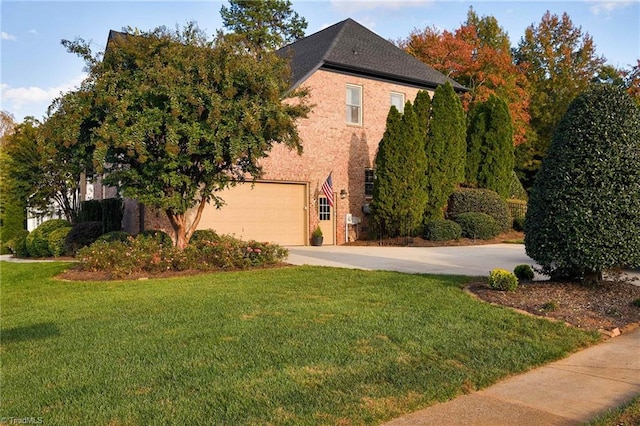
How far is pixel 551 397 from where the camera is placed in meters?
3.68

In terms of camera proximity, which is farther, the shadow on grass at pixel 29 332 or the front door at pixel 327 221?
the front door at pixel 327 221

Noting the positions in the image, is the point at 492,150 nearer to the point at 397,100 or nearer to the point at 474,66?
the point at 397,100

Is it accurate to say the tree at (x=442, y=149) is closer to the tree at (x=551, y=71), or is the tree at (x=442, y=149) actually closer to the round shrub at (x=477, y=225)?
the round shrub at (x=477, y=225)

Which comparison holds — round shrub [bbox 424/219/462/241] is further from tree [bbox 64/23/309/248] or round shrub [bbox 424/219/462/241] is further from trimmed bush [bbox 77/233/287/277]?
tree [bbox 64/23/309/248]

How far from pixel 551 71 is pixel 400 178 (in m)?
19.3

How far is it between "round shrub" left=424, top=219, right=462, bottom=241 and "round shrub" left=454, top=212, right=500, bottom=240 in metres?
0.50

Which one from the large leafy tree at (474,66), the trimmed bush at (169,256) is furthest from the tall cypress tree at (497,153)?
the trimmed bush at (169,256)

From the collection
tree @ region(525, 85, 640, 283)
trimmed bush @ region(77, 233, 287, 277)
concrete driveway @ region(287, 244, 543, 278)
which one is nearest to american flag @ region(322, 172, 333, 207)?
concrete driveway @ region(287, 244, 543, 278)

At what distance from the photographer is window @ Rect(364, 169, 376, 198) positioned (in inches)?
803

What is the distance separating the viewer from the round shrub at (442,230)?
18.2 m

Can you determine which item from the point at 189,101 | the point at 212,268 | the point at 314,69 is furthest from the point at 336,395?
the point at 314,69

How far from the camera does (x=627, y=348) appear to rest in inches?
196

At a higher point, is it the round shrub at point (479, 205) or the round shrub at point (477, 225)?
the round shrub at point (479, 205)

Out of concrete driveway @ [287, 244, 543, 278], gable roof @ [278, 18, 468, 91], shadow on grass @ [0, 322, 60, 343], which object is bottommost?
shadow on grass @ [0, 322, 60, 343]
